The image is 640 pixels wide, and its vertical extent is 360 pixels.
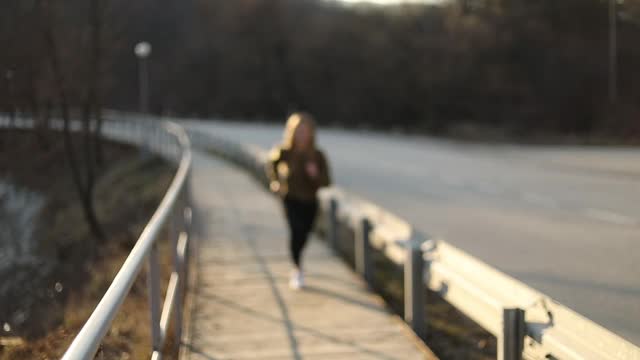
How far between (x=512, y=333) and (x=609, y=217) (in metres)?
9.56

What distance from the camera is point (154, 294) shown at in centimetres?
477

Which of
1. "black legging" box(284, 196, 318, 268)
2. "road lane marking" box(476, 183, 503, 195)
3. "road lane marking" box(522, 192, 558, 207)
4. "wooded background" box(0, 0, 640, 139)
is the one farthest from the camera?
"road lane marking" box(476, 183, 503, 195)

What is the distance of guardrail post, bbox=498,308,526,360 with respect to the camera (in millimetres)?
4258

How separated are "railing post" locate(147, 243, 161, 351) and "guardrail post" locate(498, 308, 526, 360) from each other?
1895mm

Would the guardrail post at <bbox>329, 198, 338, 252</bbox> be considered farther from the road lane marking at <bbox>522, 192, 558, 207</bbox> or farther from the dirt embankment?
the road lane marking at <bbox>522, 192, 558, 207</bbox>

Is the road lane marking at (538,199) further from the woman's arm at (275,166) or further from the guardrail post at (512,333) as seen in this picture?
the guardrail post at (512,333)

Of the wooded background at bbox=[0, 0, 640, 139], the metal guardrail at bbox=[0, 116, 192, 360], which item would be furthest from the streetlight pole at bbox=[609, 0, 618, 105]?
the metal guardrail at bbox=[0, 116, 192, 360]

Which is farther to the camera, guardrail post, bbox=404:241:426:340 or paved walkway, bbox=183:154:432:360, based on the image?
guardrail post, bbox=404:241:426:340

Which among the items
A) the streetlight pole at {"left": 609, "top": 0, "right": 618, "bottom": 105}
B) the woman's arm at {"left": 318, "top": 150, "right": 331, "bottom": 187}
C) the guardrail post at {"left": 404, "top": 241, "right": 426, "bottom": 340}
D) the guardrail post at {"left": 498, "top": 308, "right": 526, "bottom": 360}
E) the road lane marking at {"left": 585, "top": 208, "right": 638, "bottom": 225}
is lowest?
the road lane marking at {"left": 585, "top": 208, "right": 638, "bottom": 225}

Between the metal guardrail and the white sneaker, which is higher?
the metal guardrail

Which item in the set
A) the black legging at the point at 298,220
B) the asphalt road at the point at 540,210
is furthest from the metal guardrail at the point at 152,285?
the asphalt road at the point at 540,210

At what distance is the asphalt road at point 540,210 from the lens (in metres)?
7.83

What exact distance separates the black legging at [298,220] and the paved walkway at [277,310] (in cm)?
37

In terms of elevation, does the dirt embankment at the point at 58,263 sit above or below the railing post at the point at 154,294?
below
